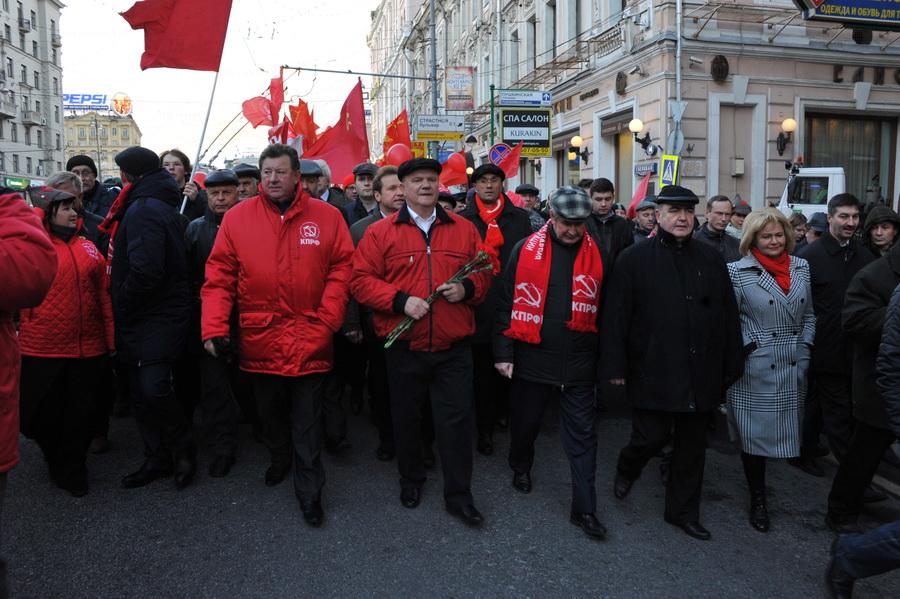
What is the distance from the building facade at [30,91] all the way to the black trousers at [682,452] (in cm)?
5997

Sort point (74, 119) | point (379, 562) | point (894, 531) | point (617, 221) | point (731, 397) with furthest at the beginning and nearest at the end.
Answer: point (74, 119) → point (617, 221) → point (731, 397) → point (379, 562) → point (894, 531)

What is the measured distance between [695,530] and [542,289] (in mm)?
1592

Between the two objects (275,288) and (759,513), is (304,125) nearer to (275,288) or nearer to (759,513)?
(275,288)

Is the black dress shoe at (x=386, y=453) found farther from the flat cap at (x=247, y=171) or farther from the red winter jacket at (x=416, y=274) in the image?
the flat cap at (x=247, y=171)

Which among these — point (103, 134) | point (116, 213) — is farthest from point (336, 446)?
point (103, 134)

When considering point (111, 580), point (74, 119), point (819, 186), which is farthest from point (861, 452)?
point (74, 119)

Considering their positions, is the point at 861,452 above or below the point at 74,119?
below

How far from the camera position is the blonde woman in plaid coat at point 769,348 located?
4125mm

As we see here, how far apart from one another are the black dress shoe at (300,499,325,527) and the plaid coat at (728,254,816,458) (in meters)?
2.48

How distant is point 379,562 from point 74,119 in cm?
11371

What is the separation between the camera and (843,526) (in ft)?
13.3

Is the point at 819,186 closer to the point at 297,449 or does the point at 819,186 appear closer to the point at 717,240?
the point at 717,240

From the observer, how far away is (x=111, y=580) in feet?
11.5

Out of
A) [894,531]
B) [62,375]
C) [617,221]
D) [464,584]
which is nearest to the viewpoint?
[894,531]
